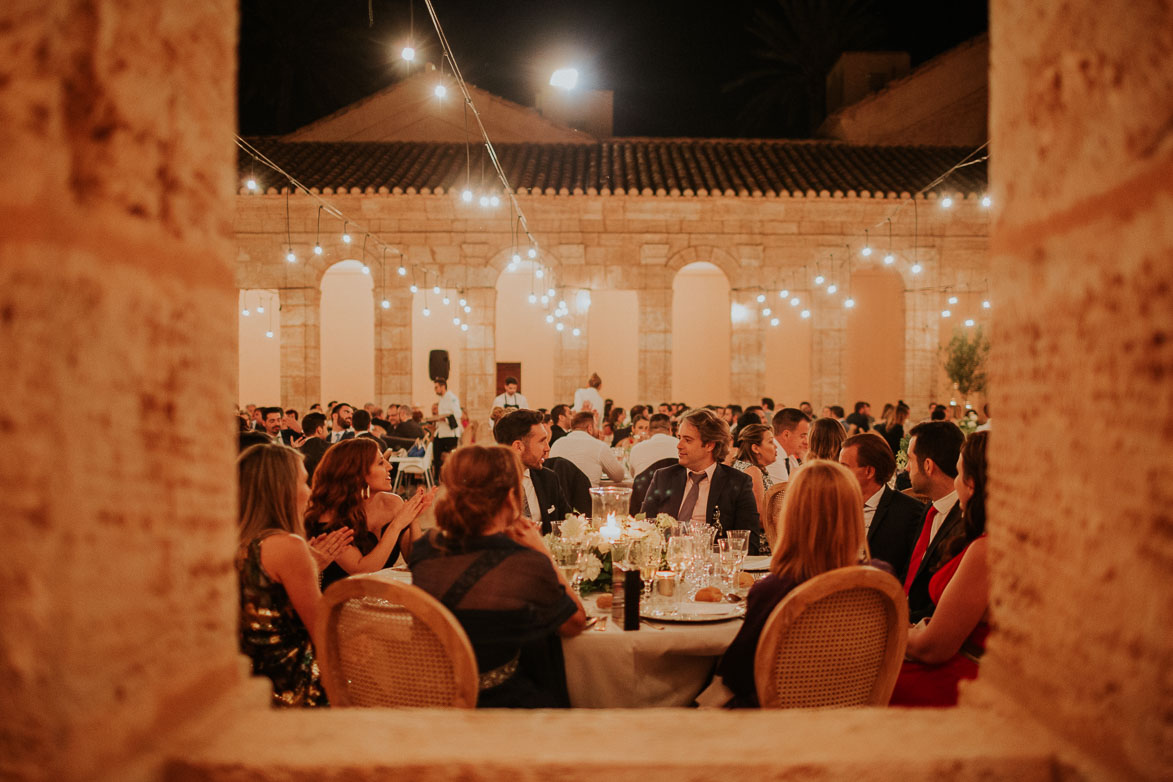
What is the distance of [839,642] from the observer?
2527 millimetres

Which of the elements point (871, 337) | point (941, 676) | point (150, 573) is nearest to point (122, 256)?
point (150, 573)

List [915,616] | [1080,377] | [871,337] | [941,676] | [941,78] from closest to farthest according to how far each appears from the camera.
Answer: [1080,377]
[941,676]
[915,616]
[871,337]
[941,78]

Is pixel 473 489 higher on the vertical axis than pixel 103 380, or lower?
lower

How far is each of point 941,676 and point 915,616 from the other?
657 mm

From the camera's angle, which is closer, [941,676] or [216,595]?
[216,595]

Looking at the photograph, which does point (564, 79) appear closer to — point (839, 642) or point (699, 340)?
point (699, 340)

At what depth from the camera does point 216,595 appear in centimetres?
117

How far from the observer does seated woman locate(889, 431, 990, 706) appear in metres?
2.78

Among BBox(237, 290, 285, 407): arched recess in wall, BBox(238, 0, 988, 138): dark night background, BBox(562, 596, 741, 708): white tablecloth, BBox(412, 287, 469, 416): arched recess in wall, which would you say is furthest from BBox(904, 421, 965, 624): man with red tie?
BBox(238, 0, 988, 138): dark night background

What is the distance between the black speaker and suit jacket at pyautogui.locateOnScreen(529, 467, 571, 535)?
10740 mm

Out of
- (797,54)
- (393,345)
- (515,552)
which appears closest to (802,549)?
(515,552)

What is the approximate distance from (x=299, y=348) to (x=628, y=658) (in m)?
14.3

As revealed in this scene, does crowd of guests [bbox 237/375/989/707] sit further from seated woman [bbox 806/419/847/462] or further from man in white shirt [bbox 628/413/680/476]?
man in white shirt [bbox 628/413/680/476]

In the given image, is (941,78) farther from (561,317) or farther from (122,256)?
(122,256)
